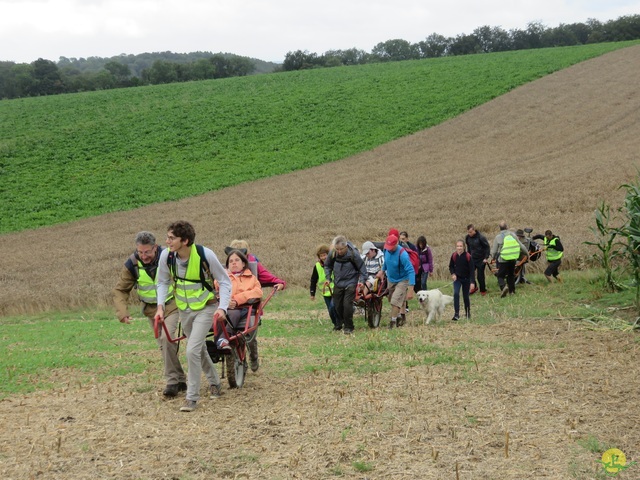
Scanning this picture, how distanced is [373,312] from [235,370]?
5.99 metres

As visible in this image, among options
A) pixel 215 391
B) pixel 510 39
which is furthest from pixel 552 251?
pixel 510 39

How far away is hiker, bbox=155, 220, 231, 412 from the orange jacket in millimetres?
1026

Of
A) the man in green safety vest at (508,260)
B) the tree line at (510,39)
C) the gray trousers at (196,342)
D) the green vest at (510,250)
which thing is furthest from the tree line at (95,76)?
the gray trousers at (196,342)

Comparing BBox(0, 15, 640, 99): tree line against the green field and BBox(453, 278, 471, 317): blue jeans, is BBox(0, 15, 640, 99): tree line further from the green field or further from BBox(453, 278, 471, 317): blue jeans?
BBox(453, 278, 471, 317): blue jeans

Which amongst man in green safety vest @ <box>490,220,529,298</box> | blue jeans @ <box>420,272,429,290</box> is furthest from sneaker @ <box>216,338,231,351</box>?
man in green safety vest @ <box>490,220,529,298</box>

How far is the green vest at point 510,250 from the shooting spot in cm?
1870

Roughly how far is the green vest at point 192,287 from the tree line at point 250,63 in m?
85.4

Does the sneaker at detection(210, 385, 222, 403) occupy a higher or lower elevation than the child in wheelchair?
lower

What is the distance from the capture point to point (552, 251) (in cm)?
1966

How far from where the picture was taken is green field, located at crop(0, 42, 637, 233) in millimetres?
42031

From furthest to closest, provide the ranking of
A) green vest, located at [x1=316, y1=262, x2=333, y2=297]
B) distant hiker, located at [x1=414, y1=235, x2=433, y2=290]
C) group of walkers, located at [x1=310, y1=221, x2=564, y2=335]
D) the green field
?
the green field
distant hiker, located at [x1=414, y1=235, x2=433, y2=290]
green vest, located at [x1=316, y1=262, x2=333, y2=297]
group of walkers, located at [x1=310, y1=221, x2=564, y2=335]

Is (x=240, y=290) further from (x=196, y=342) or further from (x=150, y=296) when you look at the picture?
(x=196, y=342)

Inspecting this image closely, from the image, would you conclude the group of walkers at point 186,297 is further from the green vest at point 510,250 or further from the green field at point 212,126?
the green field at point 212,126

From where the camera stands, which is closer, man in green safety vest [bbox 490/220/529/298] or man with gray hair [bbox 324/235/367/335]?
man with gray hair [bbox 324/235/367/335]
